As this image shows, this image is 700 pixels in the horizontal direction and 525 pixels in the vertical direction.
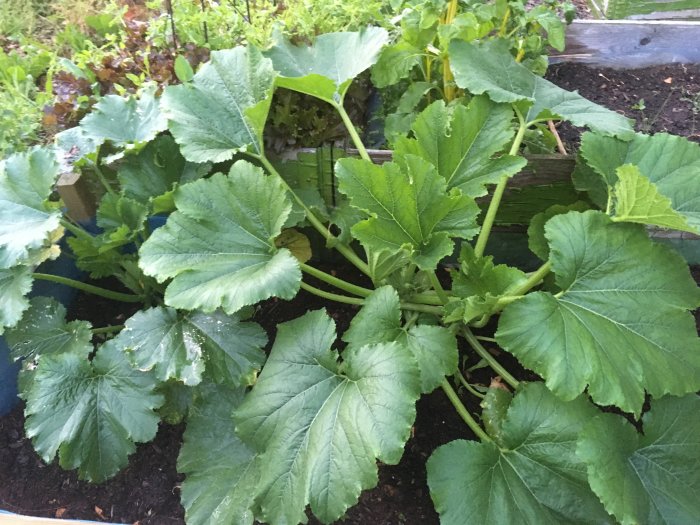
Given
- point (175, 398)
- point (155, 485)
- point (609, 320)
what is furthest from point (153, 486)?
point (609, 320)

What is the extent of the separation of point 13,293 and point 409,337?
1.20 m

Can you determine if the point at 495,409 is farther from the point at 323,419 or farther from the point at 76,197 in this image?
the point at 76,197

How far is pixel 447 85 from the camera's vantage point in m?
2.14

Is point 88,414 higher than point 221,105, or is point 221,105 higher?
point 221,105

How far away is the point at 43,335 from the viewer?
6.04ft

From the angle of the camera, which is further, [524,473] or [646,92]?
[646,92]

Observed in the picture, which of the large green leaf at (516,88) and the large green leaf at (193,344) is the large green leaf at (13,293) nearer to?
the large green leaf at (193,344)

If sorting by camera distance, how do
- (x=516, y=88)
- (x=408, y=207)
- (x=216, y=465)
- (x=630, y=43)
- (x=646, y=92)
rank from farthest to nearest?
(x=630, y=43) < (x=646, y=92) < (x=516, y=88) < (x=216, y=465) < (x=408, y=207)

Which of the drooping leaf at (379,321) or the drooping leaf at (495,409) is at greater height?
the drooping leaf at (379,321)

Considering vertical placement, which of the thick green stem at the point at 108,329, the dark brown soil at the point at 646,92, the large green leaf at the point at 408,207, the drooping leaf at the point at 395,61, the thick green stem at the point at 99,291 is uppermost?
the drooping leaf at the point at 395,61

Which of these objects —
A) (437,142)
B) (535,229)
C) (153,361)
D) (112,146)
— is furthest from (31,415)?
(535,229)

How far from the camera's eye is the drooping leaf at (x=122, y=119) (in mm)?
1920

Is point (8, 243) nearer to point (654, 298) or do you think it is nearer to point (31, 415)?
point (31, 415)

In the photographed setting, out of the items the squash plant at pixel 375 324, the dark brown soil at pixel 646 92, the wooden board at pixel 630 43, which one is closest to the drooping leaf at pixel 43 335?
the squash plant at pixel 375 324
